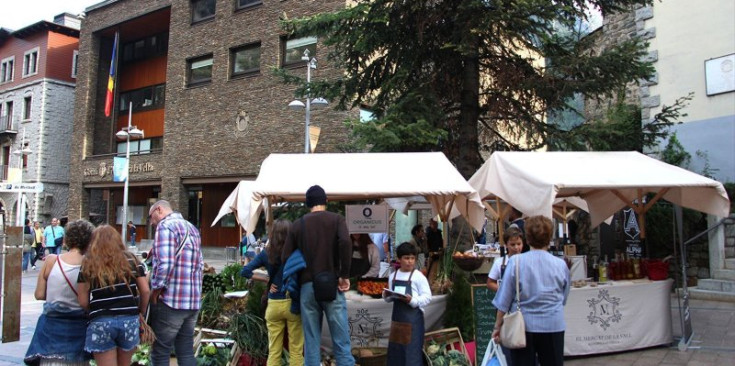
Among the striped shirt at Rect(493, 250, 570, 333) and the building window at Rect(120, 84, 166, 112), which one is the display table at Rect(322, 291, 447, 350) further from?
the building window at Rect(120, 84, 166, 112)

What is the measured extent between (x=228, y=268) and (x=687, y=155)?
34.1ft

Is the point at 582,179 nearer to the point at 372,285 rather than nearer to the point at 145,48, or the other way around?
the point at 372,285

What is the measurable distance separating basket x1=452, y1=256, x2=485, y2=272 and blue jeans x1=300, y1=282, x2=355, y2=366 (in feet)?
7.71

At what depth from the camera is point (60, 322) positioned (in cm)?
388

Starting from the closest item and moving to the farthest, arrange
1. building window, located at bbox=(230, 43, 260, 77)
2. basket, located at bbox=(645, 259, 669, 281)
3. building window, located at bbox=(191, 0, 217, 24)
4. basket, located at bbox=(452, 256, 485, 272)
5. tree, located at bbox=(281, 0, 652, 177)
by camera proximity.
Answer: basket, located at bbox=(452, 256, 485, 272), basket, located at bbox=(645, 259, 669, 281), tree, located at bbox=(281, 0, 652, 177), building window, located at bbox=(230, 43, 260, 77), building window, located at bbox=(191, 0, 217, 24)

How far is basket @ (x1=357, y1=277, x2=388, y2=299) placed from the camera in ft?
20.2

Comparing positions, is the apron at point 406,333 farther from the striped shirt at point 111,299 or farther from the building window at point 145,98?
the building window at point 145,98

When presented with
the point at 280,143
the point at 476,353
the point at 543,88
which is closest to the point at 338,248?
the point at 476,353

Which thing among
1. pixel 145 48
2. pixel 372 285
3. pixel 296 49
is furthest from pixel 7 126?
pixel 372 285

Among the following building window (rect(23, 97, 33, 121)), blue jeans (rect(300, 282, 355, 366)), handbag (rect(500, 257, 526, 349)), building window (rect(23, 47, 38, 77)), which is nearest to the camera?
handbag (rect(500, 257, 526, 349))

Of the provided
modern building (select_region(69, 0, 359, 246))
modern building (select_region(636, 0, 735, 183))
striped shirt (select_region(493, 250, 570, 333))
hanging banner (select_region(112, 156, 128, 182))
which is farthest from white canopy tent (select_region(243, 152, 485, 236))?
hanging banner (select_region(112, 156, 128, 182))

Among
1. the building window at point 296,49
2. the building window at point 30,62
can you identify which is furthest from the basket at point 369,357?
the building window at point 30,62

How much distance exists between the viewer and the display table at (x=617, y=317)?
6.23 meters

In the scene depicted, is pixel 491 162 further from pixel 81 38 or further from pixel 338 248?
pixel 81 38
